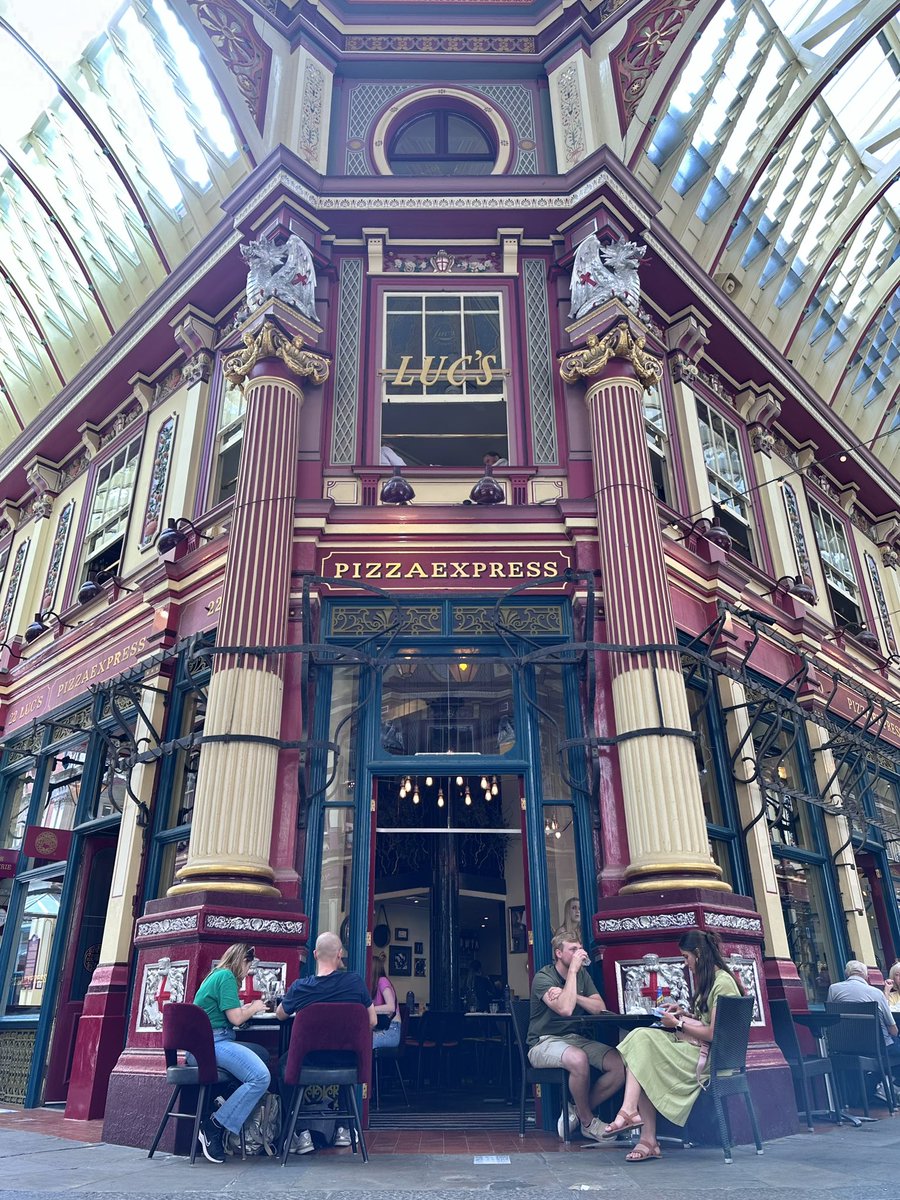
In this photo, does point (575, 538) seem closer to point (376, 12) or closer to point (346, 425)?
point (346, 425)

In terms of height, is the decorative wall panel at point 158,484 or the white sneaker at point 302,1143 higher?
the decorative wall panel at point 158,484

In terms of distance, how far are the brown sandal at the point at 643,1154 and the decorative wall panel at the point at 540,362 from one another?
7142 mm

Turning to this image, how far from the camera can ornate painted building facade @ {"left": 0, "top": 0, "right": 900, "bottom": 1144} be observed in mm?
9094

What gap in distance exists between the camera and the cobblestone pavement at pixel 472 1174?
4656 millimetres

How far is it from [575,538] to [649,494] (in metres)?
0.97

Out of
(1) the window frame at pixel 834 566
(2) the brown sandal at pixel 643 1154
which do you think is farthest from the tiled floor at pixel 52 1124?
(1) the window frame at pixel 834 566

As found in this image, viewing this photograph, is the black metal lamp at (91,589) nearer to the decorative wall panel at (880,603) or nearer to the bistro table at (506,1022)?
the bistro table at (506,1022)

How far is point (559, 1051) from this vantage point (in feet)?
22.7

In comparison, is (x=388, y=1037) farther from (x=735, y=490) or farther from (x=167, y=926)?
(x=735, y=490)

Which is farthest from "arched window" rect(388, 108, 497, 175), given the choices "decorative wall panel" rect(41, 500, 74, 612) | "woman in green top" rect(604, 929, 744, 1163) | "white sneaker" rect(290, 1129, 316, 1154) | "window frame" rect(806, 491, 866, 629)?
"white sneaker" rect(290, 1129, 316, 1154)

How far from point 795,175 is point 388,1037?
1428 cm

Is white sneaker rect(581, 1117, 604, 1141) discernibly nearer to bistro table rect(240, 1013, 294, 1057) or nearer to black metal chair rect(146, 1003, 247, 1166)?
bistro table rect(240, 1013, 294, 1057)

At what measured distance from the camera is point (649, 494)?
10.2m

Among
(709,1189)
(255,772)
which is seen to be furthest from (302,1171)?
(255,772)
